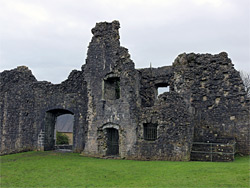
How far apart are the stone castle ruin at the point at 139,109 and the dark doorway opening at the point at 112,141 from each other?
0.06 meters

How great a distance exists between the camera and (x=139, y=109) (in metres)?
14.2

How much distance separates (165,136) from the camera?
13.0m

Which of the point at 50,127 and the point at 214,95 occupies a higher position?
the point at 214,95

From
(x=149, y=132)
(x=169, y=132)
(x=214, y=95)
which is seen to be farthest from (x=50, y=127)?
(x=214, y=95)

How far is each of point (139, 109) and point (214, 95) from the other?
15.4 ft

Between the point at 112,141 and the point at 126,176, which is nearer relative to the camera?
the point at 126,176

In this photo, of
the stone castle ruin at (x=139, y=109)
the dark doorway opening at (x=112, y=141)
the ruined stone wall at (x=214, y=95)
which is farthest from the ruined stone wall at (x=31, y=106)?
the ruined stone wall at (x=214, y=95)

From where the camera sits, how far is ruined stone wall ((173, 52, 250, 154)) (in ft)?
48.4

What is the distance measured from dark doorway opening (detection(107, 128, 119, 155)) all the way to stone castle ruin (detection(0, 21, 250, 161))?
6cm

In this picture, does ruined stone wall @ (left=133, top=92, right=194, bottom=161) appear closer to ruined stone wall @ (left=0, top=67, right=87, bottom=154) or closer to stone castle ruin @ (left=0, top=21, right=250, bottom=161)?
stone castle ruin @ (left=0, top=21, right=250, bottom=161)

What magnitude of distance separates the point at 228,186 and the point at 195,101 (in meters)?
9.15

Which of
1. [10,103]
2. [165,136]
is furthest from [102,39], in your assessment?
[10,103]

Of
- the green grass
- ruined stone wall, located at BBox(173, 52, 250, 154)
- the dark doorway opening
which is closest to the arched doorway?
the dark doorway opening

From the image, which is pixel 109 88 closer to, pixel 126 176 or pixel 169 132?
pixel 169 132
